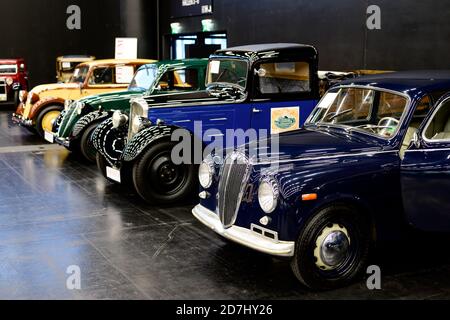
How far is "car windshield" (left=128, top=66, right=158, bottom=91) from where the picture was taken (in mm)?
8227

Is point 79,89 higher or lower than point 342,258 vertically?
higher

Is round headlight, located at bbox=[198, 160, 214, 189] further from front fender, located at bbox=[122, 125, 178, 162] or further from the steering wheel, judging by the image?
front fender, located at bbox=[122, 125, 178, 162]

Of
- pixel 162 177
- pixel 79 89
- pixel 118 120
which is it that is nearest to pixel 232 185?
pixel 162 177

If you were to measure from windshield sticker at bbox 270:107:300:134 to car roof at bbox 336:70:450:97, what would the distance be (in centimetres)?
181

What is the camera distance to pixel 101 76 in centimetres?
1021

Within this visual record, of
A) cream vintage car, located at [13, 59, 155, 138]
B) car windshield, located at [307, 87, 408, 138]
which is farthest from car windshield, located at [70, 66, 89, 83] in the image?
car windshield, located at [307, 87, 408, 138]

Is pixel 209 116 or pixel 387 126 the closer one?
pixel 387 126

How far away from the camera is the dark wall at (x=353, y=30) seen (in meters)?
7.84

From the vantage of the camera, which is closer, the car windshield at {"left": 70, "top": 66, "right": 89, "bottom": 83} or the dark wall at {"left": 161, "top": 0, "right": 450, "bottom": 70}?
the dark wall at {"left": 161, "top": 0, "right": 450, "bottom": 70}

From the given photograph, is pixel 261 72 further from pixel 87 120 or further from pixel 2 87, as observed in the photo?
pixel 2 87

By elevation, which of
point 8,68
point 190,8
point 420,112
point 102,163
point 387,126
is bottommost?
point 102,163

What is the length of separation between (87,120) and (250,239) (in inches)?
196
